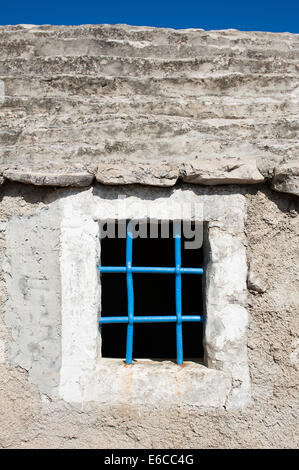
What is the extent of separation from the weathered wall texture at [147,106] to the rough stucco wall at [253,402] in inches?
7.4

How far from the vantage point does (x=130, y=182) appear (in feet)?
7.48

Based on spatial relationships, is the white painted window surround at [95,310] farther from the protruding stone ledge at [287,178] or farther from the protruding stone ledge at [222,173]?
the protruding stone ledge at [287,178]

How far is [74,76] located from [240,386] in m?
2.15

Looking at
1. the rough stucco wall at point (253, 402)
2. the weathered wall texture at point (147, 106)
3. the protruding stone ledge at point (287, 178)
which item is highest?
the weathered wall texture at point (147, 106)

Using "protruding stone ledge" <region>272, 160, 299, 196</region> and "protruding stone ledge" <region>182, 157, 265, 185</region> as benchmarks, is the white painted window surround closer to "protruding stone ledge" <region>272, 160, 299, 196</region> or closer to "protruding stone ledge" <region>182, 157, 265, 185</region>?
"protruding stone ledge" <region>182, 157, 265, 185</region>

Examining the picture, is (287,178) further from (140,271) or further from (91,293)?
(91,293)

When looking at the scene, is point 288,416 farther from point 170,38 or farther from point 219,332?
point 170,38

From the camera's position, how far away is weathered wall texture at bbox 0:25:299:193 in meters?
2.31

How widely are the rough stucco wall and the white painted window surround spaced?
60mm

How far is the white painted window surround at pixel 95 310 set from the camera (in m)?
2.32

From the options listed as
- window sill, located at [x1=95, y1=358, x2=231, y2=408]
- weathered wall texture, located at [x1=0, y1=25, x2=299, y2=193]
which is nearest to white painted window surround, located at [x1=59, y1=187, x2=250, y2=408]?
window sill, located at [x1=95, y1=358, x2=231, y2=408]

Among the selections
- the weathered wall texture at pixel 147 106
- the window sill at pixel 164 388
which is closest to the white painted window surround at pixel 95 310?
the window sill at pixel 164 388

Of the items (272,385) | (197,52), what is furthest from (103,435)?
(197,52)

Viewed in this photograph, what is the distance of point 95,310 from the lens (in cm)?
234
